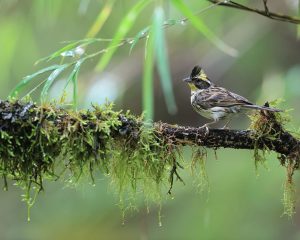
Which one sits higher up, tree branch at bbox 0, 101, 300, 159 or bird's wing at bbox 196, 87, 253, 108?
bird's wing at bbox 196, 87, 253, 108

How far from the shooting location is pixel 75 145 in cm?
275

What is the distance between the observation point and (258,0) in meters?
6.48

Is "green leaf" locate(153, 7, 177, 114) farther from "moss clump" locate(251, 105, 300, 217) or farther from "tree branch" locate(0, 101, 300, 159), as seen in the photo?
"moss clump" locate(251, 105, 300, 217)

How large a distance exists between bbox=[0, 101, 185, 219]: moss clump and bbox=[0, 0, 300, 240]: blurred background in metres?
1.45

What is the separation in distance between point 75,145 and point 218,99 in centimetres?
123

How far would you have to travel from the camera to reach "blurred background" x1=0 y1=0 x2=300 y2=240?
477 centimetres

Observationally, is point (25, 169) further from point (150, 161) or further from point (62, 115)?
point (150, 161)

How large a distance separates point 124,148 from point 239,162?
2429mm

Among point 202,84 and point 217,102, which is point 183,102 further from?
point 217,102

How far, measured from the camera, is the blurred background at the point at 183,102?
477 cm

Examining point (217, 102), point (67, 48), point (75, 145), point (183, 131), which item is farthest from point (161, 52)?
point (217, 102)

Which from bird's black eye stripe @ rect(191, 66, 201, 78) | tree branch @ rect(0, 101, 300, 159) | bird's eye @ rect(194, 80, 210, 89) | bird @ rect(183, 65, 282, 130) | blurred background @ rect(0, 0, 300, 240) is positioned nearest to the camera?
tree branch @ rect(0, 101, 300, 159)

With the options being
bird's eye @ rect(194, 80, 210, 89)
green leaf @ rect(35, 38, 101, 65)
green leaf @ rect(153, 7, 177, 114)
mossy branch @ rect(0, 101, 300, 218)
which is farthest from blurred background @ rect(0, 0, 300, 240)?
green leaf @ rect(153, 7, 177, 114)

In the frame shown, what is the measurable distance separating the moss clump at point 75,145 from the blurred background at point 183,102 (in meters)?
1.45
